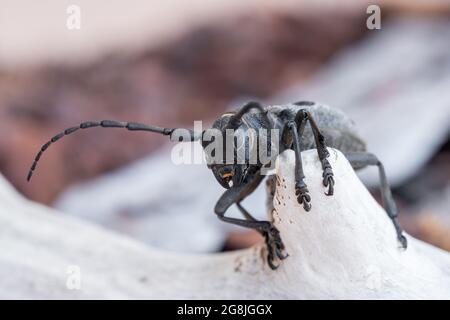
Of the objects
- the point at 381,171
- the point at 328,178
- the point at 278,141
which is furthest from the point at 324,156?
the point at 381,171

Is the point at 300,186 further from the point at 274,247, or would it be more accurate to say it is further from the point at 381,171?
the point at 381,171

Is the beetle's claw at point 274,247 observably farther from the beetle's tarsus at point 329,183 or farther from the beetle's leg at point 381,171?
the beetle's leg at point 381,171

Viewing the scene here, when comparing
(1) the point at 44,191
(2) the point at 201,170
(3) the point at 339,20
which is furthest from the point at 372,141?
(1) the point at 44,191

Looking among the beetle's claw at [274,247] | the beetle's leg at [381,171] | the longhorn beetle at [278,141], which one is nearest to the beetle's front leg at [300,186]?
the longhorn beetle at [278,141]

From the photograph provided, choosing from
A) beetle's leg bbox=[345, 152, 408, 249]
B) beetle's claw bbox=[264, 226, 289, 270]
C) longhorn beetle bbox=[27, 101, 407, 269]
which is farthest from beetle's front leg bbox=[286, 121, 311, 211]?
beetle's leg bbox=[345, 152, 408, 249]

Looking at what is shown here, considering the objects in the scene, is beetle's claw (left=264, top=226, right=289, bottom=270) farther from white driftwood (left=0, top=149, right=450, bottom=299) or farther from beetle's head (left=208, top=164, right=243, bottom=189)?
beetle's head (left=208, top=164, right=243, bottom=189)

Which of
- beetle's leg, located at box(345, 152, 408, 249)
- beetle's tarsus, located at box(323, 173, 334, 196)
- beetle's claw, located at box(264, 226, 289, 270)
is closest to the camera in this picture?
beetle's tarsus, located at box(323, 173, 334, 196)
